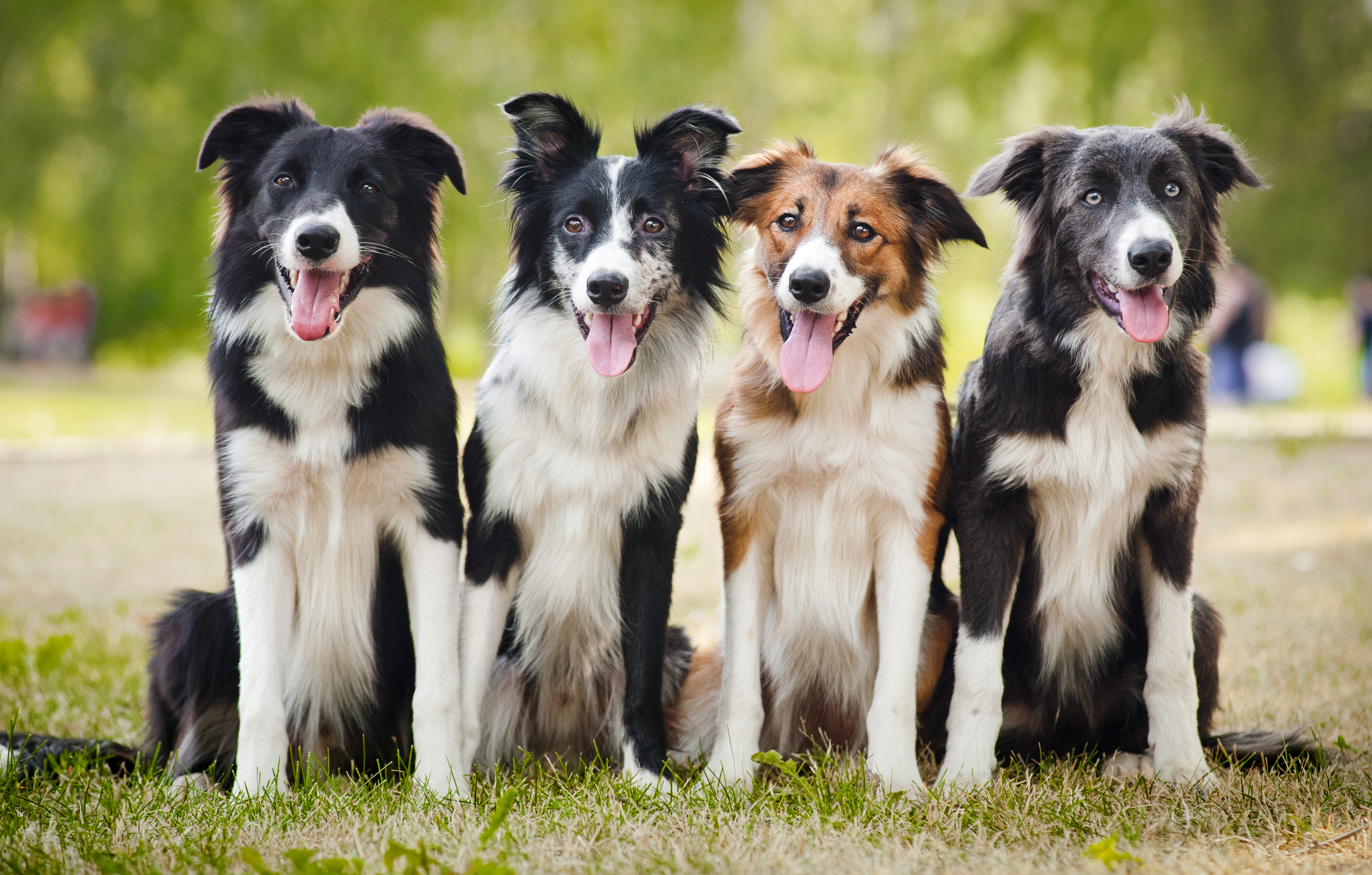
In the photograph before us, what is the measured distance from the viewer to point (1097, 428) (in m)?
3.08

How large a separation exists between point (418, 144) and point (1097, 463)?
226 cm

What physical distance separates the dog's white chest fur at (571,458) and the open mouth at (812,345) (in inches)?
14.1

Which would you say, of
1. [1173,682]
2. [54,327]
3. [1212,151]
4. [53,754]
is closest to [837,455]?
[1173,682]

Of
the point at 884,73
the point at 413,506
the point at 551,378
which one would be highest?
the point at 884,73

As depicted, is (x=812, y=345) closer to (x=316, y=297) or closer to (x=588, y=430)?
(x=588, y=430)

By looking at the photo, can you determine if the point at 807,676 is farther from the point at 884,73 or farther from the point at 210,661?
the point at 884,73

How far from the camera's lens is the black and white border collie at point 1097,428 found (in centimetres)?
306

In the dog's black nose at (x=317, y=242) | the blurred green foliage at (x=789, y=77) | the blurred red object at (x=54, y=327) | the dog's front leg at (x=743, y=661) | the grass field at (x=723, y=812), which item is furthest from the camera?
the blurred red object at (x=54, y=327)

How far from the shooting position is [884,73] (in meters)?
15.2

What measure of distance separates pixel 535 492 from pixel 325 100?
12815mm

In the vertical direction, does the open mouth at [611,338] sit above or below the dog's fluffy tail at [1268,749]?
above

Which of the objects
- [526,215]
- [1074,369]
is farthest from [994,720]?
[526,215]

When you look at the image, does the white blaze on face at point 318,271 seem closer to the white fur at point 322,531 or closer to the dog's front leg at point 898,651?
the white fur at point 322,531

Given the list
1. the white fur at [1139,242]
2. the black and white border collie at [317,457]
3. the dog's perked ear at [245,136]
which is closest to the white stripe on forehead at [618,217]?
the black and white border collie at [317,457]
